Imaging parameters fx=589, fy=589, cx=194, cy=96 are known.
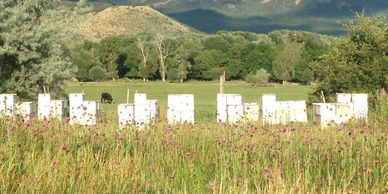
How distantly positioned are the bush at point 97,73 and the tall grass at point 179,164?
10987 cm

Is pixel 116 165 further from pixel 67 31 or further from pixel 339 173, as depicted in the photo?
pixel 67 31

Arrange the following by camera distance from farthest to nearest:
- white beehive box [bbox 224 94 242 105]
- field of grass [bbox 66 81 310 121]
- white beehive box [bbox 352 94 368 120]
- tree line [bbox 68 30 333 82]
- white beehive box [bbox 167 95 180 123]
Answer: tree line [bbox 68 30 333 82], field of grass [bbox 66 81 310 121], white beehive box [bbox 224 94 242 105], white beehive box [bbox 352 94 368 120], white beehive box [bbox 167 95 180 123]

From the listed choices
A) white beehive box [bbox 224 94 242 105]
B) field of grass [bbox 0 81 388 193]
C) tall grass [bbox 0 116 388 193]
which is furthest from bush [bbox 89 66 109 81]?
field of grass [bbox 0 81 388 193]

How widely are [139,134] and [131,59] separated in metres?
128

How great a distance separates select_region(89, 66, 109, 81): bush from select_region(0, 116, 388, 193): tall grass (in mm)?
109866

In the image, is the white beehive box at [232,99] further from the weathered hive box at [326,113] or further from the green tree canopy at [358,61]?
the green tree canopy at [358,61]

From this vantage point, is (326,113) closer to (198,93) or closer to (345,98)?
(345,98)

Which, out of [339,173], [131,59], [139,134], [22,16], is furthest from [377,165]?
[131,59]

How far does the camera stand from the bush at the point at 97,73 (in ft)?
394

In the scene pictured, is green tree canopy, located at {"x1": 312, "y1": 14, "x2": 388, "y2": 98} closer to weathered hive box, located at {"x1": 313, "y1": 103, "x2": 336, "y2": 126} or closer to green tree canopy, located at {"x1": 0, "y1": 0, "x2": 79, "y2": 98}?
weathered hive box, located at {"x1": 313, "y1": 103, "x2": 336, "y2": 126}

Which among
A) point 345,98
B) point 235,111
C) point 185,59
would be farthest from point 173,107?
point 185,59

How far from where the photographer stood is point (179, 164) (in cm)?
912

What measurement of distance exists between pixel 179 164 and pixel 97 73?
371 feet

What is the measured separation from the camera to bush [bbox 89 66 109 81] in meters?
120
